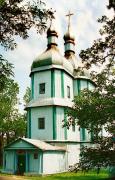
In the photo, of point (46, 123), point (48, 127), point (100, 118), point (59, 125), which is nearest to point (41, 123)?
point (46, 123)

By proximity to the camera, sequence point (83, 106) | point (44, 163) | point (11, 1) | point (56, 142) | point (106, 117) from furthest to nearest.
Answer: point (56, 142)
point (44, 163)
point (83, 106)
point (106, 117)
point (11, 1)

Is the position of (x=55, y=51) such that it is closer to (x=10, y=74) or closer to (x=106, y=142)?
(x=106, y=142)

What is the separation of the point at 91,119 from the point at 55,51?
17.8 meters

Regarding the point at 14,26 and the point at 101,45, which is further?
the point at 101,45

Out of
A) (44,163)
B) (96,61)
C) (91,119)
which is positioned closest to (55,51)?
(44,163)

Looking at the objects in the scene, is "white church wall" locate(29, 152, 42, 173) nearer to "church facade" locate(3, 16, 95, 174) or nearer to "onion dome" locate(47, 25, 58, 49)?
"church facade" locate(3, 16, 95, 174)

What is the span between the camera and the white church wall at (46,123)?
31.5m

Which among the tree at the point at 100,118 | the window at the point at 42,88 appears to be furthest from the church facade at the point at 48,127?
the tree at the point at 100,118

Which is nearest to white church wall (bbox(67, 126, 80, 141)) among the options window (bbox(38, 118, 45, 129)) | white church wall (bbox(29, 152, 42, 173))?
window (bbox(38, 118, 45, 129))

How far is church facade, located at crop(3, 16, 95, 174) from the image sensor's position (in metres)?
29.1

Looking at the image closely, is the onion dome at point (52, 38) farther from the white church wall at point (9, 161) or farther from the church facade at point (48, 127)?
the white church wall at point (9, 161)

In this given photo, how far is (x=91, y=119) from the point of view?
17641 mm

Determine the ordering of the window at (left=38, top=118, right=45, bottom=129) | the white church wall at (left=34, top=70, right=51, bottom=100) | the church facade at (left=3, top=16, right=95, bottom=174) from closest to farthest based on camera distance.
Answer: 1. the church facade at (left=3, top=16, right=95, bottom=174)
2. the window at (left=38, top=118, right=45, bottom=129)
3. the white church wall at (left=34, top=70, right=51, bottom=100)

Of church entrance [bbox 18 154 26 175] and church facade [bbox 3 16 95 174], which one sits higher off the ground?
church facade [bbox 3 16 95 174]
